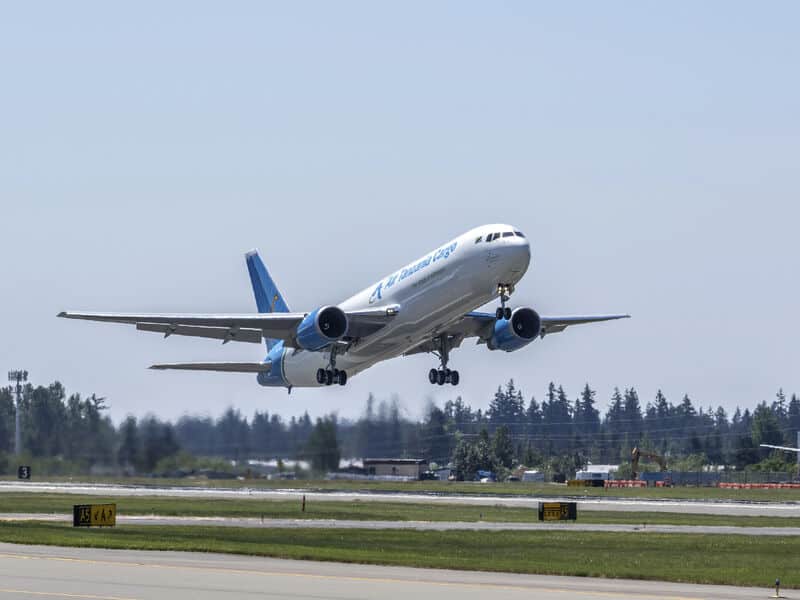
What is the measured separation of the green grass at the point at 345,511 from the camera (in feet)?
218

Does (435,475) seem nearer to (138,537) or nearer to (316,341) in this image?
(316,341)

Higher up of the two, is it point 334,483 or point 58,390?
point 58,390

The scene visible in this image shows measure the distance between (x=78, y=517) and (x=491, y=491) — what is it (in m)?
58.1

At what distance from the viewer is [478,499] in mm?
90812

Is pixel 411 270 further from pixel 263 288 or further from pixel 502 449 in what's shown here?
pixel 502 449

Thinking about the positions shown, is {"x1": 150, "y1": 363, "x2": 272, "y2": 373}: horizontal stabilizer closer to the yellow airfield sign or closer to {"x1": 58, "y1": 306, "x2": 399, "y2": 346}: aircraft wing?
{"x1": 58, "y1": 306, "x2": 399, "y2": 346}: aircraft wing

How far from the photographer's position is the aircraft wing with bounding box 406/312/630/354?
6538cm

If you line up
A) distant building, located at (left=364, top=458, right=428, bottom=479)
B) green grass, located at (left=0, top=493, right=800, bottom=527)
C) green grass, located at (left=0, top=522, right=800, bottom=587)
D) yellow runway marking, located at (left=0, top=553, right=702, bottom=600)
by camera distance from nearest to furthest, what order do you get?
1. yellow runway marking, located at (left=0, top=553, right=702, bottom=600)
2. green grass, located at (left=0, top=522, right=800, bottom=587)
3. green grass, located at (left=0, top=493, right=800, bottom=527)
4. distant building, located at (left=364, top=458, right=428, bottom=479)

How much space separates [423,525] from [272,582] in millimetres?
29918

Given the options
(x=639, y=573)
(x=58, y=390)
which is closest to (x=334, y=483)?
(x=58, y=390)

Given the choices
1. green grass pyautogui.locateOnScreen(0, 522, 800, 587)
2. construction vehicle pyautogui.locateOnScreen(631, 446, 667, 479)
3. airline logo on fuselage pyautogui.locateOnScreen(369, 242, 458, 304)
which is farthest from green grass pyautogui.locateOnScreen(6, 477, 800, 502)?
green grass pyautogui.locateOnScreen(0, 522, 800, 587)

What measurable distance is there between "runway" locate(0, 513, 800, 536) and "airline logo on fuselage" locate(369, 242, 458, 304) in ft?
33.9

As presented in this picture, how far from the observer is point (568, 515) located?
65312 mm

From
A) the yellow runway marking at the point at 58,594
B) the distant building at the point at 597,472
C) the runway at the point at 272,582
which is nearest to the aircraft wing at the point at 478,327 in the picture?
the runway at the point at 272,582
